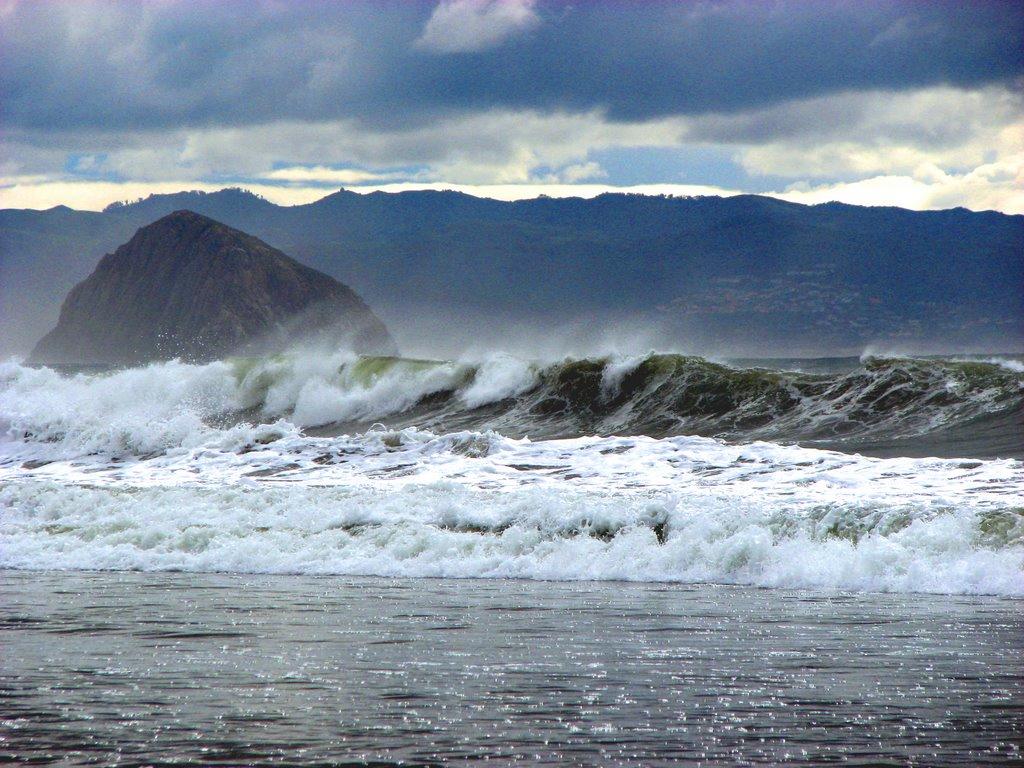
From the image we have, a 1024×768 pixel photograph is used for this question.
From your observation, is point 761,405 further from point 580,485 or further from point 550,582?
point 550,582

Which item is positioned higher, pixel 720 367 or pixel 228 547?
pixel 720 367

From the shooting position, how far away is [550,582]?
1517cm

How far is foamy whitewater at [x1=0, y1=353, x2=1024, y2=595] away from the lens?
15.3 meters

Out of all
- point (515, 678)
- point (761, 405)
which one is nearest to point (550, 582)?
point (515, 678)

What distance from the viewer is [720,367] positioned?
33406 millimetres

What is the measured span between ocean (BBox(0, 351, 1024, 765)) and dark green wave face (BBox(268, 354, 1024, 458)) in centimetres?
13

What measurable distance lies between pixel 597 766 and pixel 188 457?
74.0 feet

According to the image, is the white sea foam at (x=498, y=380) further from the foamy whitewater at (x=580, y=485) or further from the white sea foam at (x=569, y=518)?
the white sea foam at (x=569, y=518)

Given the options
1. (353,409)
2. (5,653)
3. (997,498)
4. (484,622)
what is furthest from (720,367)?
(5,653)

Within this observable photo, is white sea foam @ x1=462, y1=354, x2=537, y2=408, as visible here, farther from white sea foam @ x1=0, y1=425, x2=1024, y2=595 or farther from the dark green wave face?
white sea foam @ x1=0, y1=425, x2=1024, y2=595

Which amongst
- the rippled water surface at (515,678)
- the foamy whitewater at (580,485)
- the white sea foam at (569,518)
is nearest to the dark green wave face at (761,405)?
the foamy whitewater at (580,485)

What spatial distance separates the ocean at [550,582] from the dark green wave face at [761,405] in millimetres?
127

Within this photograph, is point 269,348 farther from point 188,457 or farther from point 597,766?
point 597,766

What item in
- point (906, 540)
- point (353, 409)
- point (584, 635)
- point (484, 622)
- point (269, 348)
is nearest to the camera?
point (584, 635)
